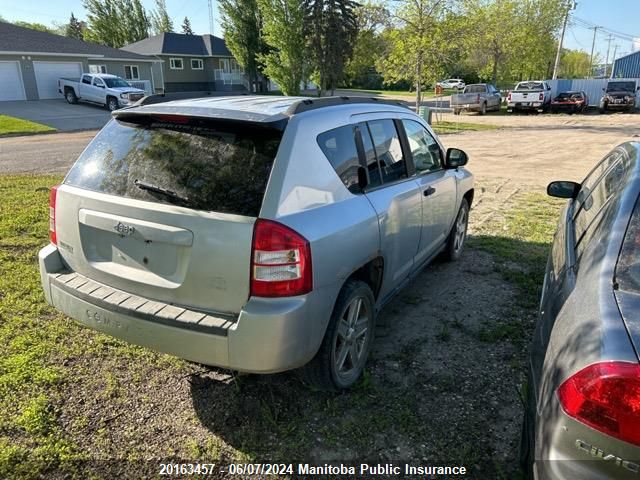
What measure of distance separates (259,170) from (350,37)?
3681 centimetres

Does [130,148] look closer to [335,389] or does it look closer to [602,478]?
[335,389]

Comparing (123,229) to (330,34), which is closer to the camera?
(123,229)

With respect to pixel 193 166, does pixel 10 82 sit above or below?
above

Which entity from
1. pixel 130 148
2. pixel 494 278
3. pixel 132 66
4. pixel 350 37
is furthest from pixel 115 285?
pixel 132 66

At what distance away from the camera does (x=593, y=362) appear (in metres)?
1.58

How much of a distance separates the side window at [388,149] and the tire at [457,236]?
5.40 ft

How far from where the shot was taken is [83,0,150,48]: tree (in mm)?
50969

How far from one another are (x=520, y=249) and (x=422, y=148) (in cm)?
235

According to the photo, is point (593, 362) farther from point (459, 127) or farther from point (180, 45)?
point (180, 45)

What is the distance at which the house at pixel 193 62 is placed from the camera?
4450 cm

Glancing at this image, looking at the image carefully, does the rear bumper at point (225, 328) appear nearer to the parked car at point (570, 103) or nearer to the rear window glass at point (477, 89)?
the rear window glass at point (477, 89)

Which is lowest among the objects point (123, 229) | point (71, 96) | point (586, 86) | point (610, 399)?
point (610, 399)

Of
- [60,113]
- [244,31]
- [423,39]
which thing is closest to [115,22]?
[244,31]

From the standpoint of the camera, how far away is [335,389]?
3.01 metres
